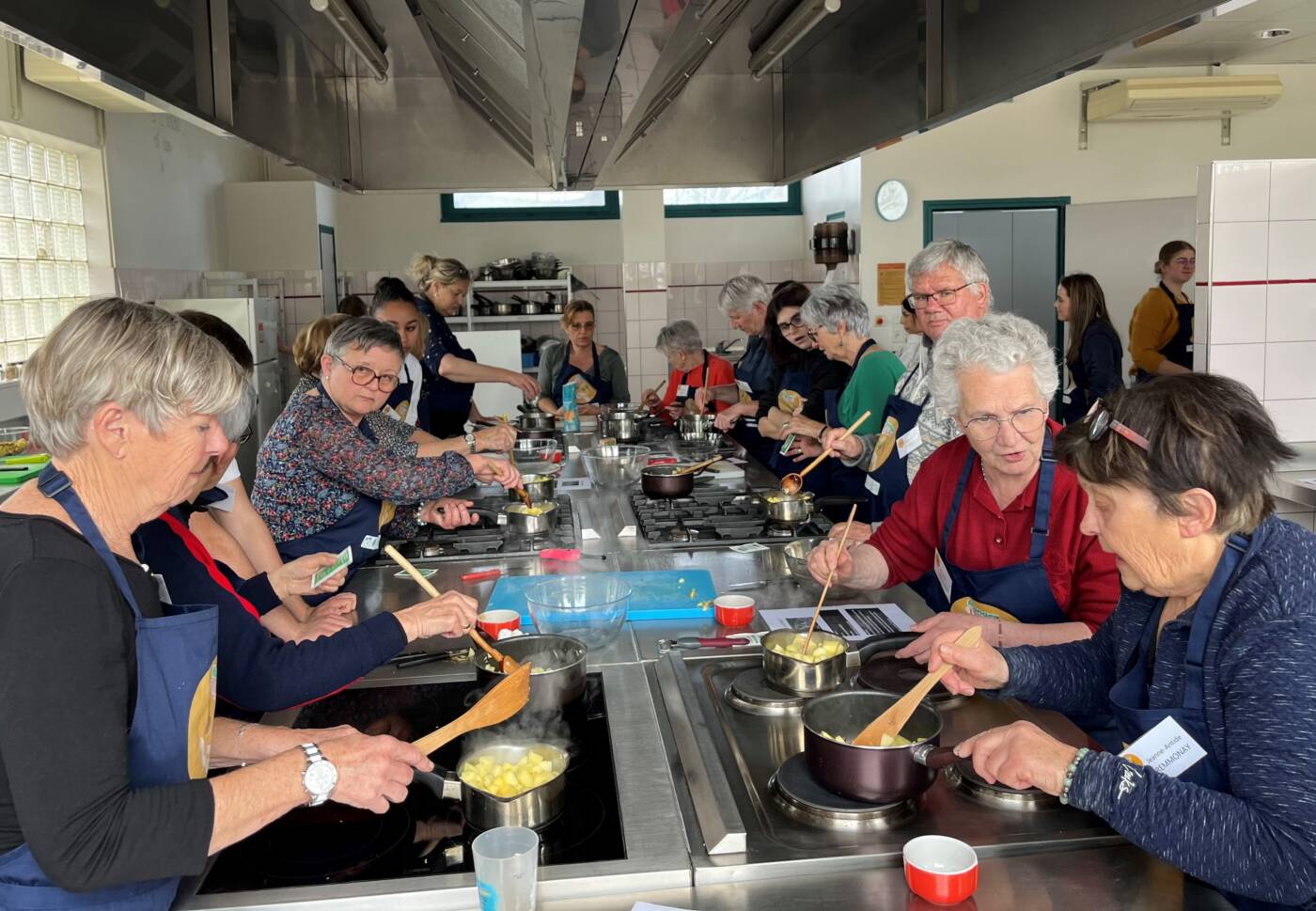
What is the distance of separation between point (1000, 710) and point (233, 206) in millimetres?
8597

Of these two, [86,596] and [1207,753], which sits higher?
[86,596]

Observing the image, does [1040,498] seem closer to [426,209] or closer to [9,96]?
[9,96]

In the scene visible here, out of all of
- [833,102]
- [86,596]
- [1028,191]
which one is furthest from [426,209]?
[86,596]

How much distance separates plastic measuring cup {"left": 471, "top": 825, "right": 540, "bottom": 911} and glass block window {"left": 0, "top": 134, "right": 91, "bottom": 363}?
526 centimetres

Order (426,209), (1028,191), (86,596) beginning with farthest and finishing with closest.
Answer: (426,209) → (1028,191) → (86,596)

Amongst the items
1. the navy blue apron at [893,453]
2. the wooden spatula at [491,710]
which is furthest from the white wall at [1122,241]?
the wooden spatula at [491,710]

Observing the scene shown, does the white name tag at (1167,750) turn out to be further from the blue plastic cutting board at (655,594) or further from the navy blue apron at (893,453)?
the navy blue apron at (893,453)

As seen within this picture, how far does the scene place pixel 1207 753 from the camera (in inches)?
55.4

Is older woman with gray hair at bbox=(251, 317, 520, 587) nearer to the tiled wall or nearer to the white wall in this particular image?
the tiled wall

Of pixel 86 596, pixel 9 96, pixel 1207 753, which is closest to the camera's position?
pixel 86 596

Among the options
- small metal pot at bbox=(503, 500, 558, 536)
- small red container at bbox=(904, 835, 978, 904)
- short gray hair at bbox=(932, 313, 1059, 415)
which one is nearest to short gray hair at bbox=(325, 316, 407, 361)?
small metal pot at bbox=(503, 500, 558, 536)

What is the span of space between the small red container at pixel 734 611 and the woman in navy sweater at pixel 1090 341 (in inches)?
190

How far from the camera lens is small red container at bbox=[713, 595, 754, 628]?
236 centimetres

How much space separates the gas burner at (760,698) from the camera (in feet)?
6.03
